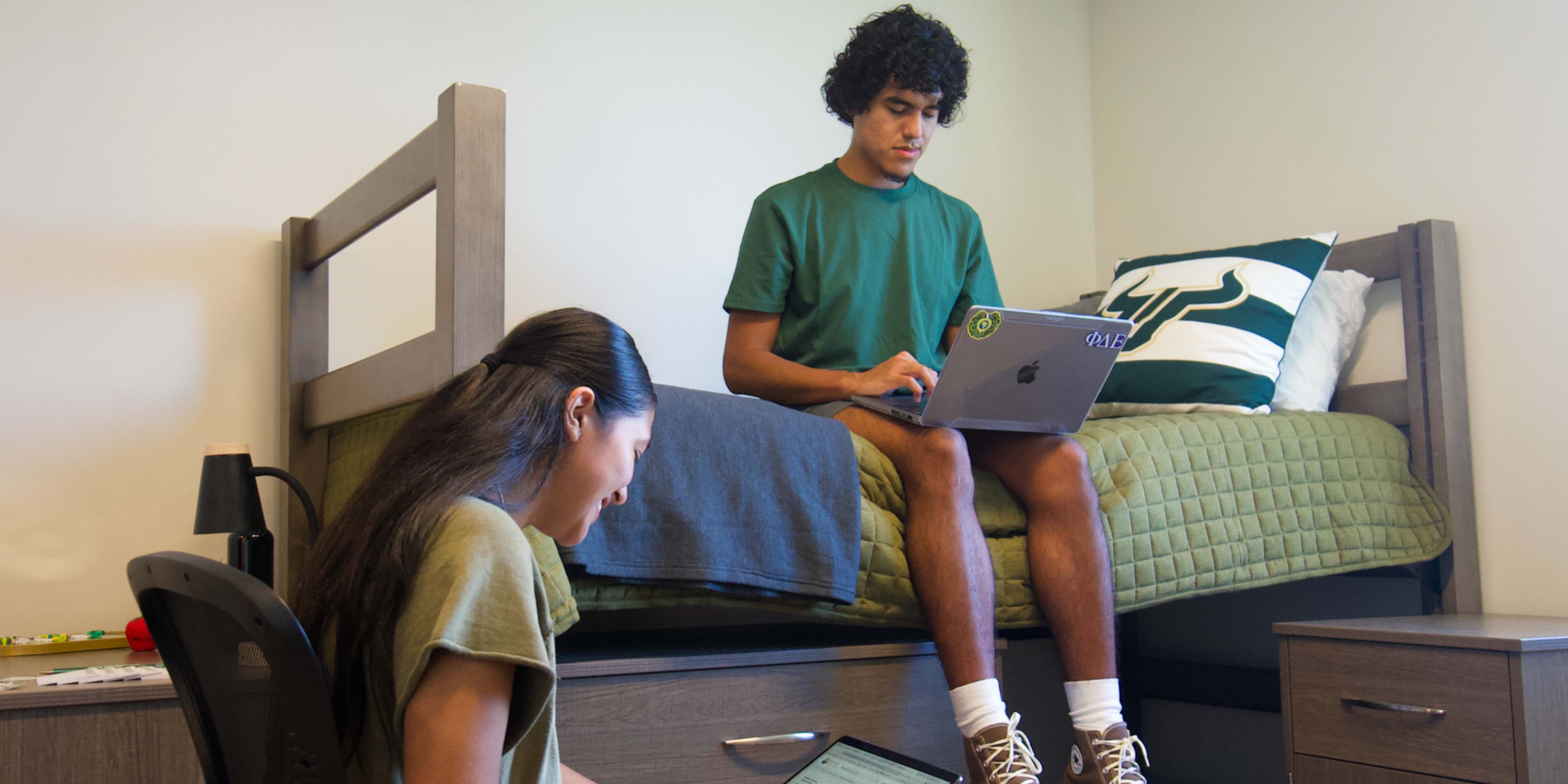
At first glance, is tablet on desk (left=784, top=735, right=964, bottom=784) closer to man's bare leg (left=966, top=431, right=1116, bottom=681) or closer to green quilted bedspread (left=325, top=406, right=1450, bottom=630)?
green quilted bedspread (left=325, top=406, right=1450, bottom=630)

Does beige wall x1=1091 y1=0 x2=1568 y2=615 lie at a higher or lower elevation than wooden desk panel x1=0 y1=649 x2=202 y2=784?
higher

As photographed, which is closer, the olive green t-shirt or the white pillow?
the olive green t-shirt

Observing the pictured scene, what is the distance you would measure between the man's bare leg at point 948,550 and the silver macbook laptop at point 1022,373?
0.04 meters

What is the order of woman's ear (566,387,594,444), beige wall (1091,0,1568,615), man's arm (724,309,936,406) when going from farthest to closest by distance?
1. beige wall (1091,0,1568,615)
2. man's arm (724,309,936,406)
3. woman's ear (566,387,594,444)

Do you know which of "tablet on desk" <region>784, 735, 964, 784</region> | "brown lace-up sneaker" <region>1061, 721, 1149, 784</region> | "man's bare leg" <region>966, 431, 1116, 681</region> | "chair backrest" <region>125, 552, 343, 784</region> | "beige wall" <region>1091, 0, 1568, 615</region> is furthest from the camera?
"beige wall" <region>1091, 0, 1568, 615</region>

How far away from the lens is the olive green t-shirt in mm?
655

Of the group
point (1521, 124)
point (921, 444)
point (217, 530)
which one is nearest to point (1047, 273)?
point (1521, 124)

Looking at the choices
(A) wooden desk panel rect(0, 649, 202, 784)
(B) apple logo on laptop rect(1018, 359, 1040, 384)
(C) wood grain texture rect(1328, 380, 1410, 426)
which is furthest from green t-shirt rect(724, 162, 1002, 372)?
(A) wooden desk panel rect(0, 649, 202, 784)

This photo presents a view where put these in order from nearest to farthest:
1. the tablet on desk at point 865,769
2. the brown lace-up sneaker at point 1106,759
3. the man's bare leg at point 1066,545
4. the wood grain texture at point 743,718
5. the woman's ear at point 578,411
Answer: the woman's ear at point 578,411, the tablet on desk at point 865,769, the wood grain texture at point 743,718, the brown lace-up sneaker at point 1106,759, the man's bare leg at point 1066,545

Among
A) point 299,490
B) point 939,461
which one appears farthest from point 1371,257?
point 299,490

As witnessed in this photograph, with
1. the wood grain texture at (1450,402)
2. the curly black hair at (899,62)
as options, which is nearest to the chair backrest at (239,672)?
the curly black hair at (899,62)

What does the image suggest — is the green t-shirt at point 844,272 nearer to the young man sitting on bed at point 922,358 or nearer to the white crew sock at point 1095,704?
the young man sitting on bed at point 922,358

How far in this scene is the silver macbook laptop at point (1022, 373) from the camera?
125 centimetres

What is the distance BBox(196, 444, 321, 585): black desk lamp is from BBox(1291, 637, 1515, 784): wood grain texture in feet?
4.52
